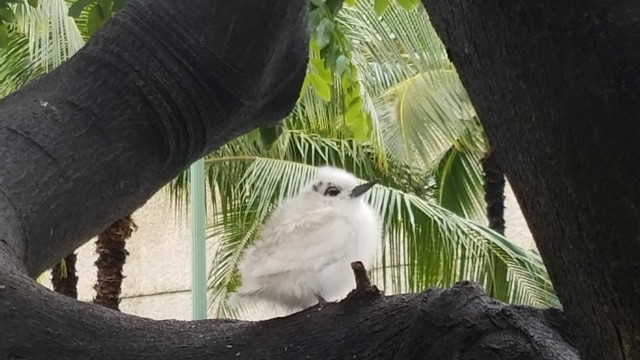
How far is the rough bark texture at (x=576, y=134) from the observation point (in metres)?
0.52

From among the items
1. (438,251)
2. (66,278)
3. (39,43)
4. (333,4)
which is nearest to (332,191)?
(333,4)

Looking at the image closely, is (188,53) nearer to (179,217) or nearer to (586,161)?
(586,161)

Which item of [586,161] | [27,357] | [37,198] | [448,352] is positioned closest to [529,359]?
[448,352]

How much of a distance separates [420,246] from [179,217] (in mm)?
1333

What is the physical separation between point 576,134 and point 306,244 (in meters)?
1.07

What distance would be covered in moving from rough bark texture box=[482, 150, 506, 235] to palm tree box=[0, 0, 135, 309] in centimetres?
140

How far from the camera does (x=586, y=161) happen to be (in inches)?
21.1

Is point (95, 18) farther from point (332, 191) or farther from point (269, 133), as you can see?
point (332, 191)

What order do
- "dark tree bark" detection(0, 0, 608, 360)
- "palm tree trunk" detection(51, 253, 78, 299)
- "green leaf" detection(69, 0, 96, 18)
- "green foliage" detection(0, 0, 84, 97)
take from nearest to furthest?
"dark tree bark" detection(0, 0, 608, 360) → "green leaf" detection(69, 0, 96, 18) → "green foliage" detection(0, 0, 84, 97) → "palm tree trunk" detection(51, 253, 78, 299)

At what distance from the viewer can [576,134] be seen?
538 millimetres

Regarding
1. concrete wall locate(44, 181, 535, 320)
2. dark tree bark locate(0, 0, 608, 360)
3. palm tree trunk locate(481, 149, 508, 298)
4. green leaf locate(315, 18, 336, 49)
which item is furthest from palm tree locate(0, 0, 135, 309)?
dark tree bark locate(0, 0, 608, 360)

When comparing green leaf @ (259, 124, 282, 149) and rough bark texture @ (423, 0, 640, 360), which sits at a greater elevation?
green leaf @ (259, 124, 282, 149)

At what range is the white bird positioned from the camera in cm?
150

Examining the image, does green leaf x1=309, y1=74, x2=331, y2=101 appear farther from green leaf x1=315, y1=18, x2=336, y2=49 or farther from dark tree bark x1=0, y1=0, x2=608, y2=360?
dark tree bark x1=0, y1=0, x2=608, y2=360
